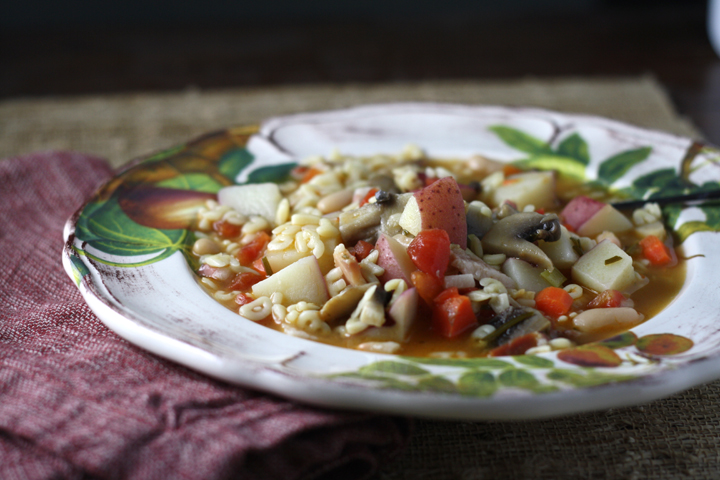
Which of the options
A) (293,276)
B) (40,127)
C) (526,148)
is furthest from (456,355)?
(40,127)

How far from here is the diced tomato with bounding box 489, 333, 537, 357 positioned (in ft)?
8.39

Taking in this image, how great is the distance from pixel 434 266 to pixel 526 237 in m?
0.57

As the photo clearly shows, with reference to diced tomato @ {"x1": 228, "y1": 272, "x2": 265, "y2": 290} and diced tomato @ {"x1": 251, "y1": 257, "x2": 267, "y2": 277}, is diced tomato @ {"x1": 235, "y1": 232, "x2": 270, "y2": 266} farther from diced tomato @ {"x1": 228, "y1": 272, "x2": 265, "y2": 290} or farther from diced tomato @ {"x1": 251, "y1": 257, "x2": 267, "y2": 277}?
diced tomato @ {"x1": 228, "y1": 272, "x2": 265, "y2": 290}

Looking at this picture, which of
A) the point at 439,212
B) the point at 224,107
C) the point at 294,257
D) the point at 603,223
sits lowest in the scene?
the point at 224,107

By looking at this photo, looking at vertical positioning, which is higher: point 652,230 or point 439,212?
point 439,212

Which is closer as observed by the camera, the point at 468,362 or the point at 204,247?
the point at 468,362

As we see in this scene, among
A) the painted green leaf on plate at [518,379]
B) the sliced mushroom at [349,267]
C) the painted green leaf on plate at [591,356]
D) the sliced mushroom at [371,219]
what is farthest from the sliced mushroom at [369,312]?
the painted green leaf on plate at [591,356]

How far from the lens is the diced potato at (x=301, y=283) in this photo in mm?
2895

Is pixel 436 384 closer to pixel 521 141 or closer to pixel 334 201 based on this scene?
pixel 334 201

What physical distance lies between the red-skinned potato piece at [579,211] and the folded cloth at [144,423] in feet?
5.66

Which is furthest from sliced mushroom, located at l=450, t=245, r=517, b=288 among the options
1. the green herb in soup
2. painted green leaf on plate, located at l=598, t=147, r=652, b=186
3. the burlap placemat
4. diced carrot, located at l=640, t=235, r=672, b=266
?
the burlap placemat

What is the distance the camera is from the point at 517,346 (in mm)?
2580

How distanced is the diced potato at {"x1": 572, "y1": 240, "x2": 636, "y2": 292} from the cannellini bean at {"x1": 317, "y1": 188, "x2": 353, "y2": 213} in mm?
1245

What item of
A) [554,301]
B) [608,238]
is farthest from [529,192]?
[554,301]
